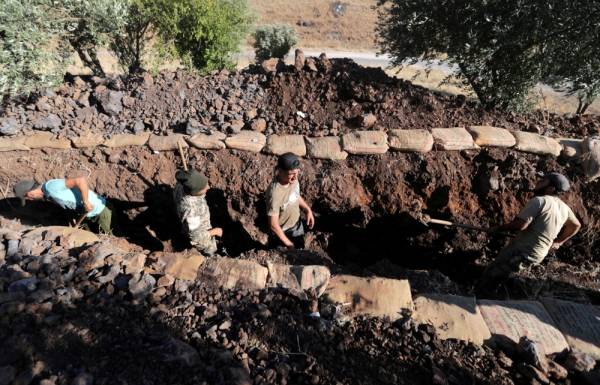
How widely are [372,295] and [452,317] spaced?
0.58 m

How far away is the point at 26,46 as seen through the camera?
4.82 meters

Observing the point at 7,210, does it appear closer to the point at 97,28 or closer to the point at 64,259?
the point at 64,259

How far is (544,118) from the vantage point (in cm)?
489

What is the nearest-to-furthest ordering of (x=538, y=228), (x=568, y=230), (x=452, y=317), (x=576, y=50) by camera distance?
(x=452, y=317), (x=538, y=228), (x=568, y=230), (x=576, y=50)

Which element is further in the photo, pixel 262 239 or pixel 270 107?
pixel 270 107

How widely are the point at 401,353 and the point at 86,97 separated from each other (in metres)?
5.21

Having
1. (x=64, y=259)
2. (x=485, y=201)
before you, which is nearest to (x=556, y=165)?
(x=485, y=201)

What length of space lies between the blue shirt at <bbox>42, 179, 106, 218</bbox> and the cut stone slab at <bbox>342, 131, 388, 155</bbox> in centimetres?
296

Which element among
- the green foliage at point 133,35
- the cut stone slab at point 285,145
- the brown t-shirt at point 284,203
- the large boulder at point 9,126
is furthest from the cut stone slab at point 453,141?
the large boulder at point 9,126

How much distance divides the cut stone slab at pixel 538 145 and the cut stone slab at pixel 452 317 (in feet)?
7.89

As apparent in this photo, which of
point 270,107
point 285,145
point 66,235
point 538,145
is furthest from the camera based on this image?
point 270,107

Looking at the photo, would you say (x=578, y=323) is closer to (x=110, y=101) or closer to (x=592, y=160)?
(x=592, y=160)

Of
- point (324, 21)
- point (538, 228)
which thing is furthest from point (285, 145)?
point (324, 21)

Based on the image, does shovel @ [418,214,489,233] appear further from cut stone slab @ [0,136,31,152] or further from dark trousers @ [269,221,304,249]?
cut stone slab @ [0,136,31,152]
